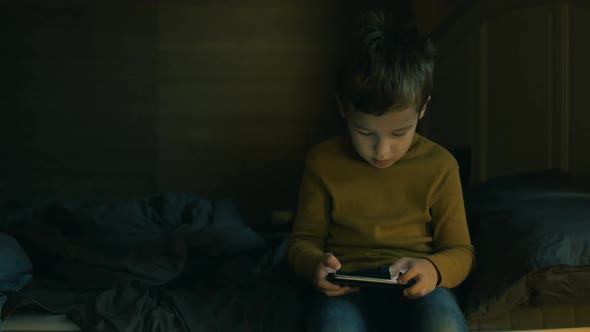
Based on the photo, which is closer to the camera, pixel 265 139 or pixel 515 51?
pixel 515 51

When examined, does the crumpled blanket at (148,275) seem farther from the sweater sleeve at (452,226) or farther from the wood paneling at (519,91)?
the wood paneling at (519,91)

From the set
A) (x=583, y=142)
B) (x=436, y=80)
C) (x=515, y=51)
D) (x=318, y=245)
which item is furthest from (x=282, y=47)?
(x=318, y=245)

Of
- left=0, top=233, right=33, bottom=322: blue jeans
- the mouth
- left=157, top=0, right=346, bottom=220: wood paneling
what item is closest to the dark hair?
the mouth

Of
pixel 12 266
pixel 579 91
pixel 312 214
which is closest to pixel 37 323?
pixel 12 266

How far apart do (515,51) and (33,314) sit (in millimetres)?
1626

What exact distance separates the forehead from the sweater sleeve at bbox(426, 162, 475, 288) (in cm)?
17

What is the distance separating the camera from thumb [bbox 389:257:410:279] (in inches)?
41.4

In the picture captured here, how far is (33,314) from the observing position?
4.04 feet

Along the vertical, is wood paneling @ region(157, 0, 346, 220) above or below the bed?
above

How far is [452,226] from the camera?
47.6 inches

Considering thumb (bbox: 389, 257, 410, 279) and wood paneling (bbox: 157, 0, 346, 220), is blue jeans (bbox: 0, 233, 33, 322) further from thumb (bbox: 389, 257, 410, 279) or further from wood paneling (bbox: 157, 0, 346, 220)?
wood paneling (bbox: 157, 0, 346, 220)

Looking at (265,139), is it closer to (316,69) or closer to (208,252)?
(316,69)

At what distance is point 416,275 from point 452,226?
0.19m

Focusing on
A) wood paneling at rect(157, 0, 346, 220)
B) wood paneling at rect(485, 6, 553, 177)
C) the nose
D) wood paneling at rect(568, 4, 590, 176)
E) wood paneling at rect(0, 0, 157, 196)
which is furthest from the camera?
wood paneling at rect(157, 0, 346, 220)
